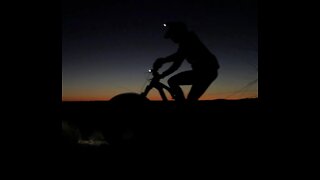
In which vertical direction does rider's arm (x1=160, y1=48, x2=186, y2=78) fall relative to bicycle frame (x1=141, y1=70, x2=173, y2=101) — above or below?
above

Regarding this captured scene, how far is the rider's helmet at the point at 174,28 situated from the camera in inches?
210

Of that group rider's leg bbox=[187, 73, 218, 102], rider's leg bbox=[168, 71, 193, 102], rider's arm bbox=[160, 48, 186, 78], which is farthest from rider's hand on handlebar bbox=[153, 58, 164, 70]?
rider's leg bbox=[187, 73, 218, 102]

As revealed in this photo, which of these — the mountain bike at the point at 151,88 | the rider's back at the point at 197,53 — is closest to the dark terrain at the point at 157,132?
the mountain bike at the point at 151,88

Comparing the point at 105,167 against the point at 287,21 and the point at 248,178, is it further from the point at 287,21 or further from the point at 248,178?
the point at 287,21

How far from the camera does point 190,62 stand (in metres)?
5.74

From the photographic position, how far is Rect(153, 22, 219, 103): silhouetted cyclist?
17.9 feet

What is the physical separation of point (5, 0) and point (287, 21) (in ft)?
10.4

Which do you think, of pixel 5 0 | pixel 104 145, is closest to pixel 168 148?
pixel 104 145

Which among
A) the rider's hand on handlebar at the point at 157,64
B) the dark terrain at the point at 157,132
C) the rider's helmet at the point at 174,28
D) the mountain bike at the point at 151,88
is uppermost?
the rider's helmet at the point at 174,28

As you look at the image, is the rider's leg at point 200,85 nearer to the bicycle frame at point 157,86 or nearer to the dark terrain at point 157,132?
the dark terrain at point 157,132

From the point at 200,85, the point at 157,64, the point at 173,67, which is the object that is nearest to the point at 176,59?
the point at 173,67

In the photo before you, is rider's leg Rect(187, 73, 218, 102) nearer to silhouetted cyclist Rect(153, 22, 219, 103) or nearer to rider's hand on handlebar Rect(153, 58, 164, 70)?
silhouetted cyclist Rect(153, 22, 219, 103)

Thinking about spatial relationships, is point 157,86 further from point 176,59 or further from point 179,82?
point 176,59

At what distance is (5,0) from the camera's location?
12.1ft
